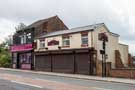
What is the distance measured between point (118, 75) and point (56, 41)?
43.5 ft

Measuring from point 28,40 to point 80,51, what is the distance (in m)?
16.3

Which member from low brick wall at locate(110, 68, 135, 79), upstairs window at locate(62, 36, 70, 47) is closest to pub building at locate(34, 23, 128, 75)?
upstairs window at locate(62, 36, 70, 47)

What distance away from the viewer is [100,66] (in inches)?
1635

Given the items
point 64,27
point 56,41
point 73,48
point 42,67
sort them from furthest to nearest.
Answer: point 64,27 → point 42,67 → point 56,41 → point 73,48

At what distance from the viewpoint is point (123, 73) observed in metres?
36.5

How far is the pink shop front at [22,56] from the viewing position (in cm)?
5483

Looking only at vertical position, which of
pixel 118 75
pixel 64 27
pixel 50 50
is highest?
pixel 64 27

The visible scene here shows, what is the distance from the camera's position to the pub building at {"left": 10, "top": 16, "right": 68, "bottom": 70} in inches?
2164

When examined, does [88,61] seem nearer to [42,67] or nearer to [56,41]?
[56,41]

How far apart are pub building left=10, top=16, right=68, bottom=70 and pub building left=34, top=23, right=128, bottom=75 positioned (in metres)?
3.07

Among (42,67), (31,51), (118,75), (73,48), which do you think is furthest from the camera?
(31,51)

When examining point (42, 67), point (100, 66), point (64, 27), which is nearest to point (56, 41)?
point (42, 67)

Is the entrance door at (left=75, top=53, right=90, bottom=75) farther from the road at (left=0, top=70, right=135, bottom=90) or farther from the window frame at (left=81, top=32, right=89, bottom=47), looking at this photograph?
the road at (left=0, top=70, right=135, bottom=90)

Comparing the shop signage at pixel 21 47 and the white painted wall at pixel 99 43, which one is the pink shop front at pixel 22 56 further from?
the white painted wall at pixel 99 43
